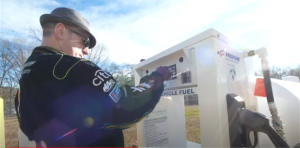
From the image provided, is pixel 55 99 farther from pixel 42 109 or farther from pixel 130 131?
pixel 130 131

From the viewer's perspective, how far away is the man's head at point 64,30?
1.43m

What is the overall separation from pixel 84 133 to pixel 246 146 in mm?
1200

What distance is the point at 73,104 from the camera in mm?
1119

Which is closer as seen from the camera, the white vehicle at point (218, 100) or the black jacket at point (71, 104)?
the black jacket at point (71, 104)

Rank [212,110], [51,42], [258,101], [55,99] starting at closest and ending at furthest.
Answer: [55,99] < [51,42] < [212,110] < [258,101]

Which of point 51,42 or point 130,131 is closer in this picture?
point 51,42

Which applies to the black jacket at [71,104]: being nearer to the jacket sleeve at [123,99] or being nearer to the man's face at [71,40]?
the jacket sleeve at [123,99]

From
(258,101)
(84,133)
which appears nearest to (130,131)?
(258,101)

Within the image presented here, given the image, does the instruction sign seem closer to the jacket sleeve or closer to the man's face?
the jacket sleeve

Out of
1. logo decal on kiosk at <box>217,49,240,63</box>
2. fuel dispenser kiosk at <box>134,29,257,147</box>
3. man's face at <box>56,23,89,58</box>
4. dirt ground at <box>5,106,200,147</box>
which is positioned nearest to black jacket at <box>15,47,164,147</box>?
man's face at <box>56,23,89,58</box>

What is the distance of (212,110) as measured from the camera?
5.08 ft

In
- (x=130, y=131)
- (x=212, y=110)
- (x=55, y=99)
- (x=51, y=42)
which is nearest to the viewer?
(x=55, y=99)

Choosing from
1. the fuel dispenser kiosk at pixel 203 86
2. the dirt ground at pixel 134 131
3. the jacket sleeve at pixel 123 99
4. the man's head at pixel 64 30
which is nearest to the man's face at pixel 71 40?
the man's head at pixel 64 30

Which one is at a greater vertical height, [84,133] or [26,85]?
[26,85]
